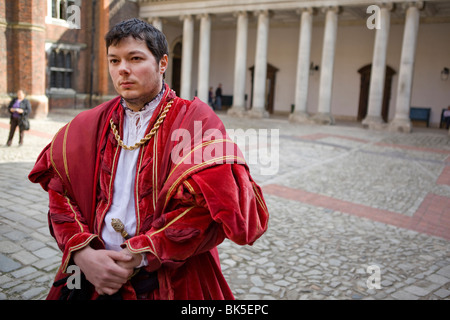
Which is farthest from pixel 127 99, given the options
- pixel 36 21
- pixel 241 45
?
pixel 241 45

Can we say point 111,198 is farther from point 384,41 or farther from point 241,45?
point 241,45

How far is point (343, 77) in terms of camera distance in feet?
87.1

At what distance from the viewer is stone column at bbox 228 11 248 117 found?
23.3m

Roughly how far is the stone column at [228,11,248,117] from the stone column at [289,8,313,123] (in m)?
3.49

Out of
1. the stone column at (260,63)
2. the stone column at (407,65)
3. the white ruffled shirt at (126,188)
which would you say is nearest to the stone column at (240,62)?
the stone column at (260,63)

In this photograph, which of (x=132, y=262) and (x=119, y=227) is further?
(x=119, y=227)

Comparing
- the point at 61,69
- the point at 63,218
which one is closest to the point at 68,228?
the point at 63,218

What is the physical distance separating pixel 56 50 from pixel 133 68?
76.0 feet

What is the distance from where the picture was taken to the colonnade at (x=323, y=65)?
62.7 ft

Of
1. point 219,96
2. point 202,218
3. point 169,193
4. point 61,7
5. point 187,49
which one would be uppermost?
point 61,7

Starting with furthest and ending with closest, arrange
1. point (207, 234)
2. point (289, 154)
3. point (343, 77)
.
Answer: point (343, 77), point (289, 154), point (207, 234)

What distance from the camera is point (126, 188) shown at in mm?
1894

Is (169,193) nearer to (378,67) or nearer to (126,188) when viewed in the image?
(126,188)
